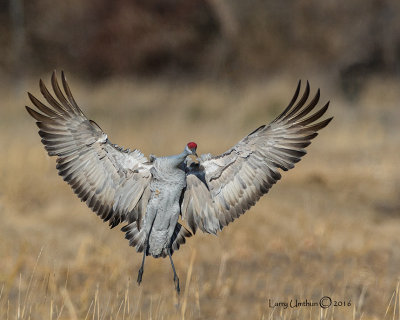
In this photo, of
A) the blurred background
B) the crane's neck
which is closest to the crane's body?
the crane's neck

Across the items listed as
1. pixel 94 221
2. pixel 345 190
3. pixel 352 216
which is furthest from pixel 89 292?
pixel 345 190

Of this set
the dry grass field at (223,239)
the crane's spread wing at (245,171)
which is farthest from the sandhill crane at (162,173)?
the dry grass field at (223,239)

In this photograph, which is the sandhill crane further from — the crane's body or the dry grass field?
the dry grass field

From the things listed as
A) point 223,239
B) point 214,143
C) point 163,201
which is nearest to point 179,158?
point 163,201

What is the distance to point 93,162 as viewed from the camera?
496 cm

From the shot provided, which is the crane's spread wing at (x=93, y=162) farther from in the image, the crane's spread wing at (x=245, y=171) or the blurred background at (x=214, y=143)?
the blurred background at (x=214, y=143)

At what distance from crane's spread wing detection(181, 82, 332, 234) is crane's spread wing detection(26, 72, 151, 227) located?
1.37 feet

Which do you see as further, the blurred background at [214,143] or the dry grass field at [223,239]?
the blurred background at [214,143]

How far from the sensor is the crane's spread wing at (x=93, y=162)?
4859 mm

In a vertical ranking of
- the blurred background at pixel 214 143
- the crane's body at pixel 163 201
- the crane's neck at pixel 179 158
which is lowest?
the crane's body at pixel 163 201

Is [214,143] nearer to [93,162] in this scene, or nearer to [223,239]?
[223,239]

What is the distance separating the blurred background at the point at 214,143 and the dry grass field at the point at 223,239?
0.03 metres

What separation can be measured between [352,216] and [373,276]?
83.6 inches

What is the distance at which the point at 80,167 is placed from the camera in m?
4.99
